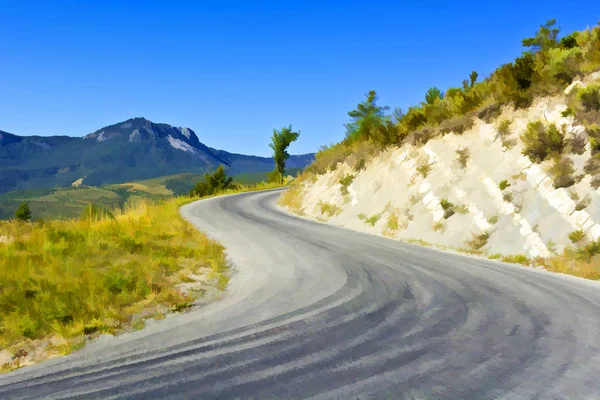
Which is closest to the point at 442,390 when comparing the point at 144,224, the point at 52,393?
the point at 52,393

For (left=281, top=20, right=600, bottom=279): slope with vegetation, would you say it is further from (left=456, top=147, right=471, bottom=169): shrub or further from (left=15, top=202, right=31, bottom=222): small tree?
(left=15, top=202, right=31, bottom=222): small tree

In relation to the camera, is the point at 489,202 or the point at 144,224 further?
the point at 144,224

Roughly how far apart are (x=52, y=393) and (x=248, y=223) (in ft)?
49.4

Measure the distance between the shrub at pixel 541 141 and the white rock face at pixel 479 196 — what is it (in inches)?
11.1

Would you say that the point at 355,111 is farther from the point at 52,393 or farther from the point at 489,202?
the point at 52,393

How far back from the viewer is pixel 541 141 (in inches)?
529

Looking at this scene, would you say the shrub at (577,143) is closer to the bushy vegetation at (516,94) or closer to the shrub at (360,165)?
the bushy vegetation at (516,94)

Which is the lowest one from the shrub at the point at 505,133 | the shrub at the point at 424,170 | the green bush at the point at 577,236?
the green bush at the point at 577,236

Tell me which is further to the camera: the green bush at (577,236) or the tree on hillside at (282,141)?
the tree on hillside at (282,141)

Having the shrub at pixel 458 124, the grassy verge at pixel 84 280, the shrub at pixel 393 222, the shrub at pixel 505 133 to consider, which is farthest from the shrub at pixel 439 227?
the grassy verge at pixel 84 280

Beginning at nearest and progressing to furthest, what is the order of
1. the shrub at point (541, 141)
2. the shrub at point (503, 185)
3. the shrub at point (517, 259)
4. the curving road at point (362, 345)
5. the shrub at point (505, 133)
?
the curving road at point (362, 345) < the shrub at point (517, 259) < the shrub at point (541, 141) < the shrub at point (503, 185) < the shrub at point (505, 133)

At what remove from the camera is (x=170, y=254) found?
11672 mm

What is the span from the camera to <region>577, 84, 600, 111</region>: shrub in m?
13.2

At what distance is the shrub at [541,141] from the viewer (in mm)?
13133
